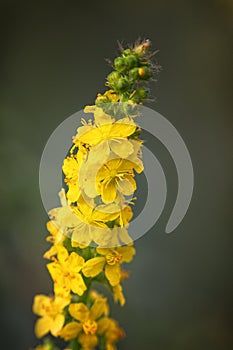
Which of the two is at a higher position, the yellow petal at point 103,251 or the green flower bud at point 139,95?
the green flower bud at point 139,95

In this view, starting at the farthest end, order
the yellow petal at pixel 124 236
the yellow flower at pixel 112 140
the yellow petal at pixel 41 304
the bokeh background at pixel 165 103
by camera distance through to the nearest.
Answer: the bokeh background at pixel 165 103, the yellow petal at pixel 41 304, the yellow petal at pixel 124 236, the yellow flower at pixel 112 140

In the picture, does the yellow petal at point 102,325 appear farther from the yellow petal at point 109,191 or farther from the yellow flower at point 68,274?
the yellow petal at point 109,191

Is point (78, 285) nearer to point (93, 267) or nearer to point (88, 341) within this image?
point (93, 267)

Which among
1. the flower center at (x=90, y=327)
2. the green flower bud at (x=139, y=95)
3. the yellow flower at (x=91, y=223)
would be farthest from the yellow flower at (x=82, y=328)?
the green flower bud at (x=139, y=95)

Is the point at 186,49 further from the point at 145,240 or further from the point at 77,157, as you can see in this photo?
the point at 77,157

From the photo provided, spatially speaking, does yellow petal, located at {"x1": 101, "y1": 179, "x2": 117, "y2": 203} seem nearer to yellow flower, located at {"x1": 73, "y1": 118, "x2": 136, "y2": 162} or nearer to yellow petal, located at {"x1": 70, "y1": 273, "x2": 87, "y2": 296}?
yellow flower, located at {"x1": 73, "y1": 118, "x2": 136, "y2": 162}

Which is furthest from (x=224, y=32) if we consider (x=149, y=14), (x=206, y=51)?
(x=149, y=14)
